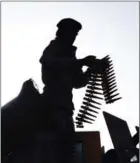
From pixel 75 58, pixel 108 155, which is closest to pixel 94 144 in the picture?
pixel 108 155

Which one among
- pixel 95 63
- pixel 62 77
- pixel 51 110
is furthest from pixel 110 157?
pixel 95 63

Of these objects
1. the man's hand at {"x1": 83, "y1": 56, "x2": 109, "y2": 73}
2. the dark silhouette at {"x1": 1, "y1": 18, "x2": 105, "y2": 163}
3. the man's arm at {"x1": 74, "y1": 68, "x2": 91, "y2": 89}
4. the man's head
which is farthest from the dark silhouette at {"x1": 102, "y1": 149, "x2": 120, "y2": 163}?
the man's head

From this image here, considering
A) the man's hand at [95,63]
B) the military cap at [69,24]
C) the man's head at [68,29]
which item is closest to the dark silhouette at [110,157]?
the man's hand at [95,63]

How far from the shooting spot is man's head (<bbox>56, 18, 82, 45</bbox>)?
276 inches

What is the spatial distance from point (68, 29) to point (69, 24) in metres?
0.07

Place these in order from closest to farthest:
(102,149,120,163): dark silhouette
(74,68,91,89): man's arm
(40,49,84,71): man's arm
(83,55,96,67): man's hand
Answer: (83,55,96,67): man's hand < (40,49,84,71): man's arm < (74,68,91,89): man's arm < (102,149,120,163): dark silhouette

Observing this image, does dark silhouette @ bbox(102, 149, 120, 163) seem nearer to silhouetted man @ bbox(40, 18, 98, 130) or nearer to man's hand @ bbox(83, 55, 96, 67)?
silhouetted man @ bbox(40, 18, 98, 130)

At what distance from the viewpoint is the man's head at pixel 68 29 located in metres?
7.00

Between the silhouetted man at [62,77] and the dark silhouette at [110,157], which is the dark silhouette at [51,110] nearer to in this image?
the silhouetted man at [62,77]

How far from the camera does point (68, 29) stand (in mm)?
7004

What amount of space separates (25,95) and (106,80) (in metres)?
1.14

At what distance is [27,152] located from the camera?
6.64 metres

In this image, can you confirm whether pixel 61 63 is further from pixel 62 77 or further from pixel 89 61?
pixel 89 61

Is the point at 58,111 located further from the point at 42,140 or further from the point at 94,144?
the point at 94,144
